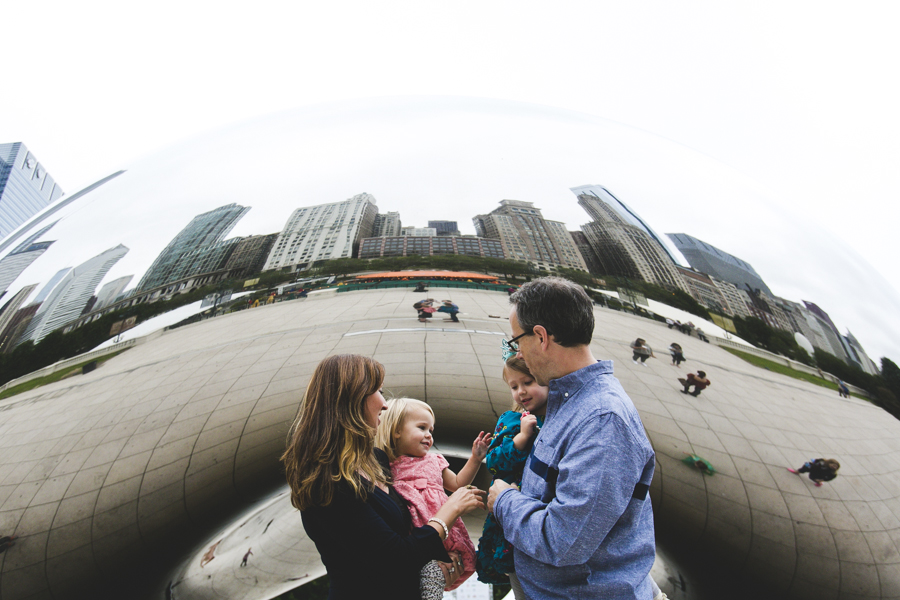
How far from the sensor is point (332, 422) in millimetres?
1394

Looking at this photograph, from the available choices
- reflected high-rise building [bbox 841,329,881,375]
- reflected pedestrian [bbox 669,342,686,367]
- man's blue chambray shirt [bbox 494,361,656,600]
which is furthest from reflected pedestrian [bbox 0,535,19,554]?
reflected high-rise building [bbox 841,329,881,375]

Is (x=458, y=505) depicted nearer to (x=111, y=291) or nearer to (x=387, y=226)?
(x=387, y=226)

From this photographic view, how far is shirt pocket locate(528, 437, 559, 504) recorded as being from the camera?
1199 millimetres

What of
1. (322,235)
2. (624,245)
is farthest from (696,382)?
(322,235)

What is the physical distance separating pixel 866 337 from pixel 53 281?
3.90 m

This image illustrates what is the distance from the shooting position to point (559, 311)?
4.03 feet

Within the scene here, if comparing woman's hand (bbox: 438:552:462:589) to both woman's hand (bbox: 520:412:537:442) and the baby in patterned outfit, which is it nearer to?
the baby in patterned outfit

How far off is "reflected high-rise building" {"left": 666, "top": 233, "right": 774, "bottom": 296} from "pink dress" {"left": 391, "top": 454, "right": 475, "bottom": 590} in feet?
4.83

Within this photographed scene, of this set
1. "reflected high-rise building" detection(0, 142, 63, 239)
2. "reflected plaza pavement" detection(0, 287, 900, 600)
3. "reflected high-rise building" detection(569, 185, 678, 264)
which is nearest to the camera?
"reflected plaza pavement" detection(0, 287, 900, 600)

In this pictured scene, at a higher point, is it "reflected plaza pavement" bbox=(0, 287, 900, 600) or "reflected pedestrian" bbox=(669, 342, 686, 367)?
"reflected pedestrian" bbox=(669, 342, 686, 367)

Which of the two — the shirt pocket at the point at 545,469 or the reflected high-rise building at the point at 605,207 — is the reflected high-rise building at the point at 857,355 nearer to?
the reflected high-rise building at the point at 605,207

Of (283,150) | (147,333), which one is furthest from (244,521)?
(283,150)

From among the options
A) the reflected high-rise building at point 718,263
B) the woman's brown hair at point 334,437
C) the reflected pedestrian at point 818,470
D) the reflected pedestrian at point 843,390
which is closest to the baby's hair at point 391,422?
the woman's brown hair at point 334,437

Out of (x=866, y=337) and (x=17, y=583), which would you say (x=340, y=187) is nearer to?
(x=17, y=583)
